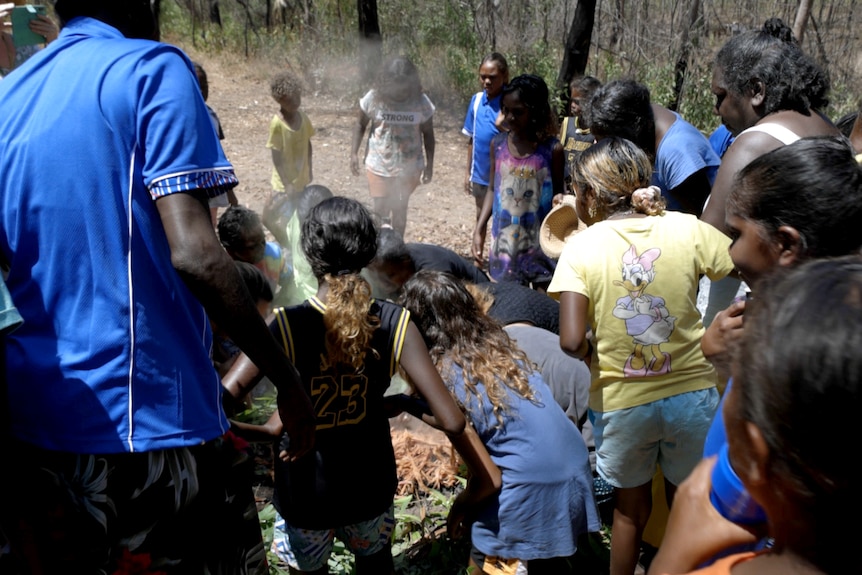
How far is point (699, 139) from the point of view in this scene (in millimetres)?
3891

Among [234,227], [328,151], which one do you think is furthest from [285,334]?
[328,151]

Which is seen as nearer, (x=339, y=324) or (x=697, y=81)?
(x=339, y=324)

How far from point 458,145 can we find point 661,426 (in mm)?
10887

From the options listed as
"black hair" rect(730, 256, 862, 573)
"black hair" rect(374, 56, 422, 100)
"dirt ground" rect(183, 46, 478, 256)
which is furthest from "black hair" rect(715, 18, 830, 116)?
"dirt ground" rect(183, 46, 478, 256)

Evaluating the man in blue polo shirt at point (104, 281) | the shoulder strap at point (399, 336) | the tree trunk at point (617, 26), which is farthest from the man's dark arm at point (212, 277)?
the tree trunk at point (617, 26)

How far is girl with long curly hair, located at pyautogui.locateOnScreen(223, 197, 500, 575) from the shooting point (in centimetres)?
250

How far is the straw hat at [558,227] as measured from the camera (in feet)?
14.4

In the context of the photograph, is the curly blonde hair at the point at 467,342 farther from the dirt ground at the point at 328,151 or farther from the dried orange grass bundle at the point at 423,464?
the dirt ground at the point at 328,151

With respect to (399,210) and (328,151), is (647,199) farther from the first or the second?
(328,151)

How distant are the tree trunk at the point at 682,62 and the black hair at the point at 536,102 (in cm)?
687

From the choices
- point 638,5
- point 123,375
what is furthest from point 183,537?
point 638,5

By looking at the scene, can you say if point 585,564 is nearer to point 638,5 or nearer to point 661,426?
point 661,426

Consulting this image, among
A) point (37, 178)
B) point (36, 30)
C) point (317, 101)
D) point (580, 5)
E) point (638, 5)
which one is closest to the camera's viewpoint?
point (37, 178)

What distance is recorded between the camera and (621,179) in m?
2.85
